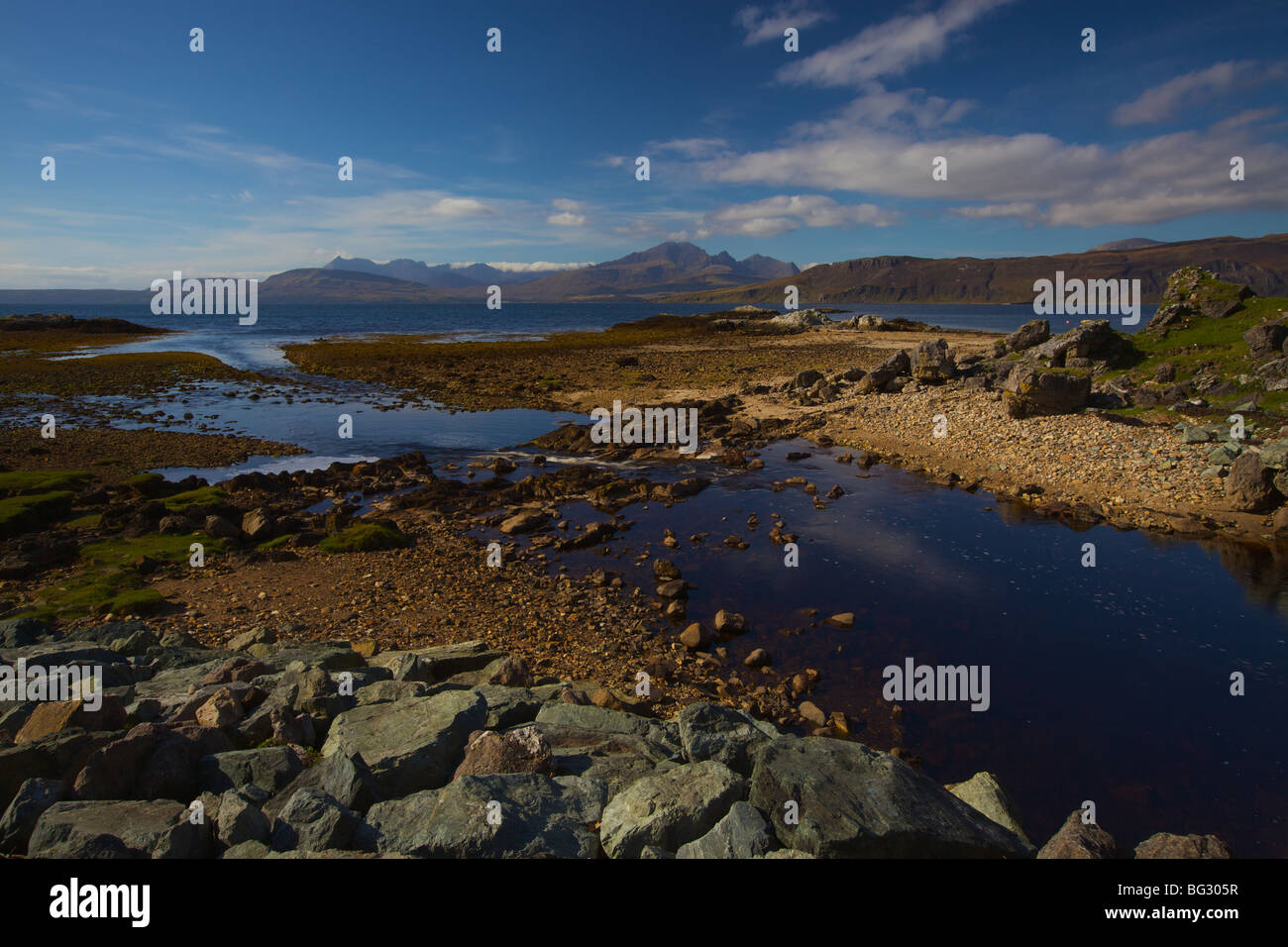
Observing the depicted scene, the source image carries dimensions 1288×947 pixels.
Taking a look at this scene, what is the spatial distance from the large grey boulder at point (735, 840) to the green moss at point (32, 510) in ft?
79.9

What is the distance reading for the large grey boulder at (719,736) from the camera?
8.06m

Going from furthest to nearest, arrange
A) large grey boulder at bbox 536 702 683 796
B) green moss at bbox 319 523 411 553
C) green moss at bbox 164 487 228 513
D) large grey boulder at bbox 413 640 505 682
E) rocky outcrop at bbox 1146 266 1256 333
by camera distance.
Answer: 1. rocky outcrop at bbox 1146 266 1256 333
2. green moss at bbox 164 487 228 513
3. green moss at bbox 319 523 411 553
4. large grey boulder at bbox 413 640 505 682
5. large grey boulder at bbox 536 702 683 796

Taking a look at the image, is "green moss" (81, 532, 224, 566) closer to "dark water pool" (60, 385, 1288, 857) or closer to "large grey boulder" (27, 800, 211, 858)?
"dark water pool" (60, 385, 1288, 857)

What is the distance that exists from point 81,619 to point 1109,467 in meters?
32.1

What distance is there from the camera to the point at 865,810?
663 cm

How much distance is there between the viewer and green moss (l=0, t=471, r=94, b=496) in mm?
22625

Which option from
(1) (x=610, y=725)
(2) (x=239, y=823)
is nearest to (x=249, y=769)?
(2) (x=239, y=823)

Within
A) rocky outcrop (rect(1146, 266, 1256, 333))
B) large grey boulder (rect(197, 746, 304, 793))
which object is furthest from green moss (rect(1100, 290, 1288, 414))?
large grey boulder (rect(197, 746, 304, 793))

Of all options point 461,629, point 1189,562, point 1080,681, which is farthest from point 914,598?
point 461,629

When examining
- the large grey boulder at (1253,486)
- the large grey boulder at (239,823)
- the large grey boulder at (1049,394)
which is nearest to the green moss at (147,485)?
the large grey boulder at (239,823)

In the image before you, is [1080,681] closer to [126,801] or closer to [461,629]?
[461,629]

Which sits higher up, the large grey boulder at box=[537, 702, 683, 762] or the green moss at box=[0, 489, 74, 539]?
the green moss at box=[0, 489, 74, 539]

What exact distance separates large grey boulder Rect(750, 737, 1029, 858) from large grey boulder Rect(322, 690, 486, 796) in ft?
13.1

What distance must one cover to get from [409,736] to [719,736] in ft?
13.6
